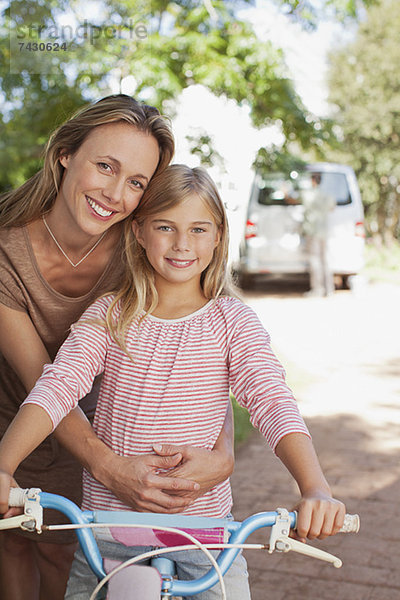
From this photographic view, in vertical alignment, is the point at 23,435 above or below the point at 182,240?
below

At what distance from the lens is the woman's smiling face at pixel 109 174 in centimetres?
232

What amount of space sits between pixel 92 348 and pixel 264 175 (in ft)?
19.9

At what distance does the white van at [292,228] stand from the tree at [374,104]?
7.67m

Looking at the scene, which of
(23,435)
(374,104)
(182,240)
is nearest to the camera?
(23,435)

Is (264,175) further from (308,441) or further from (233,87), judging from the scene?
(308,441)

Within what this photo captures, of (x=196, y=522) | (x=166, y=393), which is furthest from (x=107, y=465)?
(x=196, y=522)

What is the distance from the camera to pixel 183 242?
7.18 feet

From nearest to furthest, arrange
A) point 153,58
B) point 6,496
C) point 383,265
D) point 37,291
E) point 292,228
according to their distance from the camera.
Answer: point 6,496, point 37,291, point 153,58, point 292,228, point 383,265

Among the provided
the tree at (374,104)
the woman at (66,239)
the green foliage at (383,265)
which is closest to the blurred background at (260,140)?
the woman at (66,239)

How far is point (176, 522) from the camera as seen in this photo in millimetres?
1587

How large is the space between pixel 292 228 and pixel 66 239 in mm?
10757

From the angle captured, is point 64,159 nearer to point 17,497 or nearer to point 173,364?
point 173,364

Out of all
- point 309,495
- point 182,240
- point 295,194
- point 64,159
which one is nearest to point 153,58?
point 64,159

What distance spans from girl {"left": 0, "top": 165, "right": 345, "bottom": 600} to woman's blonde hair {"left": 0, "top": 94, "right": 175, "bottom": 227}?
6.7 inches
